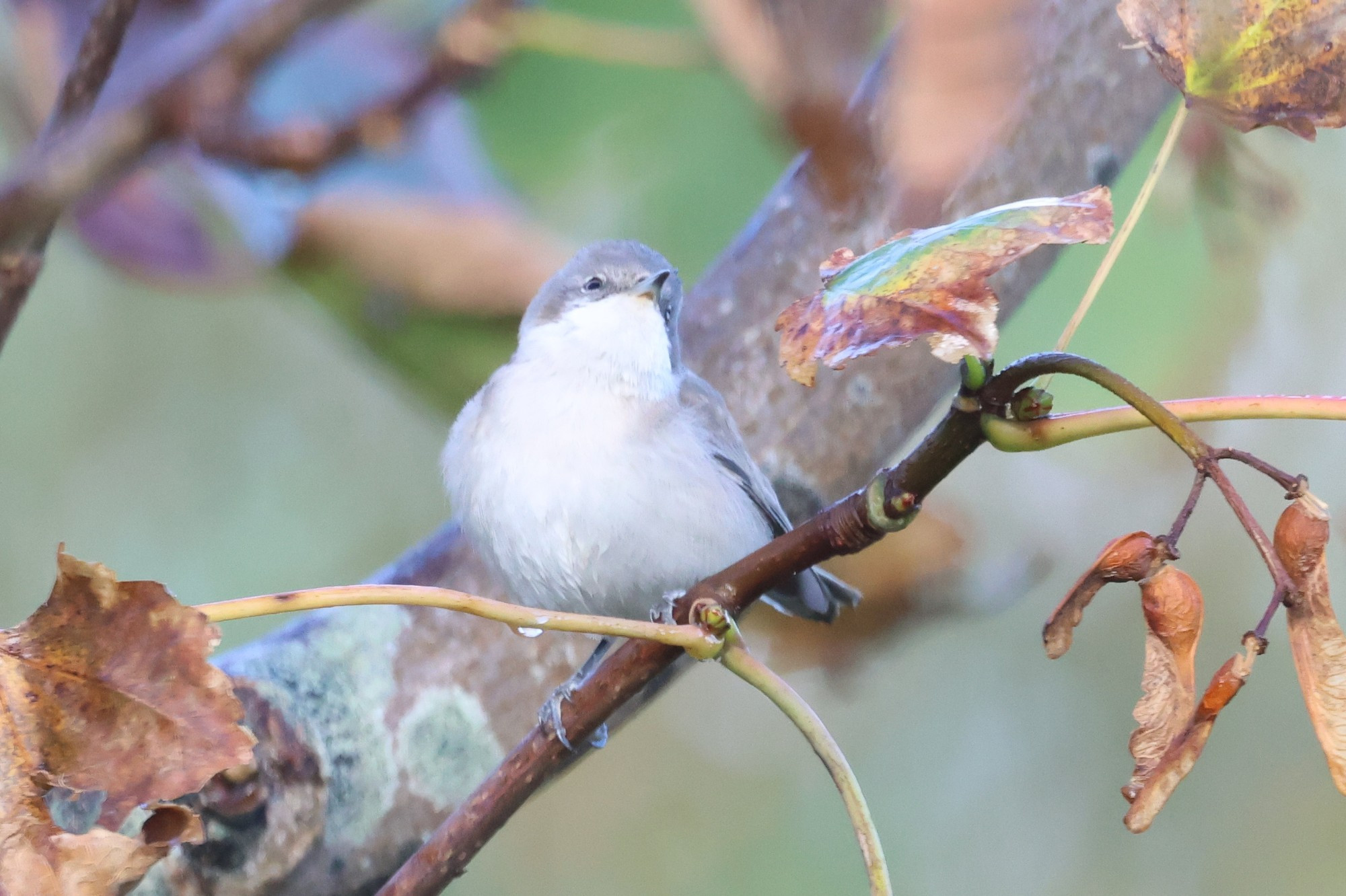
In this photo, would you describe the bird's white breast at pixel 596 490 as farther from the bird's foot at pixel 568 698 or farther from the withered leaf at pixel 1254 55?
the withered leaf at pixel 1254 55

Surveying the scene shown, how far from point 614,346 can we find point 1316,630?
2.92 feet

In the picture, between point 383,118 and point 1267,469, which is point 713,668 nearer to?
point 383,118

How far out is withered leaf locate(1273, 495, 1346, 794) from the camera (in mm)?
471

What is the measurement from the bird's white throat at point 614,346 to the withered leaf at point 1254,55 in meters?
0.72

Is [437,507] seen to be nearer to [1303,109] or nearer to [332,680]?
[332,680]

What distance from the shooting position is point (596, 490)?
113 cm

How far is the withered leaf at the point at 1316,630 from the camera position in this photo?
18.5 inches

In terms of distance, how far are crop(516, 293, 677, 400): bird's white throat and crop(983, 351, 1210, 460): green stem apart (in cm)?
75

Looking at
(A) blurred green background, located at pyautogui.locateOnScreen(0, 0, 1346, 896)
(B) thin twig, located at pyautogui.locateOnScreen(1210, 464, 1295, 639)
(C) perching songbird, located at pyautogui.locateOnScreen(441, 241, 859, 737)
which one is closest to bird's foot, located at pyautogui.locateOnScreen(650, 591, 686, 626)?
(C) perching songbird, located at pyautogui.locateOnScreen(441, 241, 859, 737)

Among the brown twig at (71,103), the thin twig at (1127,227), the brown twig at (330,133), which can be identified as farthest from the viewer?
the brown twig at (330,133)

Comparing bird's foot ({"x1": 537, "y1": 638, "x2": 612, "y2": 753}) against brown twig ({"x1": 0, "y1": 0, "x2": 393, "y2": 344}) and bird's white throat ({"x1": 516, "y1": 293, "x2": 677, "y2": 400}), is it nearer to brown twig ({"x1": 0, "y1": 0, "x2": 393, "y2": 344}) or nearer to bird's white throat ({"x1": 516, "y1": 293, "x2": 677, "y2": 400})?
bird's white throat ({"x1": 516, "y1": 293, "x2": 677, "y2": 400})

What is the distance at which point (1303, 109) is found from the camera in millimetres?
539

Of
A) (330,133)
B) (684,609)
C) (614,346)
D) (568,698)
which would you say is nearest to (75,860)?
(684,609)

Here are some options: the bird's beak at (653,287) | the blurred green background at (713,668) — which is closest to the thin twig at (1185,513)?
the bird's beak at (653,287)
